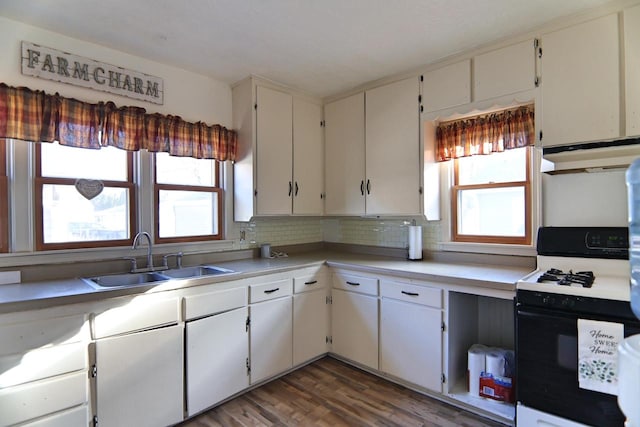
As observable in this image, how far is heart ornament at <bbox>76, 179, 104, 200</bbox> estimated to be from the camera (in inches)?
91.9

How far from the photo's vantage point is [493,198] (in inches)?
109

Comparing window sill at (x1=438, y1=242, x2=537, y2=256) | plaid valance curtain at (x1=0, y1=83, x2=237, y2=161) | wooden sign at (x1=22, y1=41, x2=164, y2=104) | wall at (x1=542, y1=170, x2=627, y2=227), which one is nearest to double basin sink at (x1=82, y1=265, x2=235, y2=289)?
plaid valance curtain at (x1=0, y1=83, x2=237, y2=161)

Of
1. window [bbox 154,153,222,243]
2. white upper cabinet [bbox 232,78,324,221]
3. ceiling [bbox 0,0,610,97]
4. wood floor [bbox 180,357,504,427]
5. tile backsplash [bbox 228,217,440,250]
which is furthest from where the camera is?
tile backsplash [bbox 228,217,440,250]

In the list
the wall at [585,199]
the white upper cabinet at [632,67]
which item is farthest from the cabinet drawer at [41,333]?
the white upper cabinet at [632,67]

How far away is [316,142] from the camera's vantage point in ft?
11.5

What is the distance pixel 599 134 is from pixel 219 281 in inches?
99.7

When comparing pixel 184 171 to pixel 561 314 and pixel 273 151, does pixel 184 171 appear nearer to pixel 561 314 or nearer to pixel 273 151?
pixel 273 151

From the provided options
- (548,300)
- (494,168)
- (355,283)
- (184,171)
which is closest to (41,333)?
(184,171)

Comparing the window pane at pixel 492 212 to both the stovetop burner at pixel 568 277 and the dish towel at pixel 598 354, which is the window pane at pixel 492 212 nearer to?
the stovetop burner at pixel 568 277

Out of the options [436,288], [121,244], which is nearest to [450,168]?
[436,288]

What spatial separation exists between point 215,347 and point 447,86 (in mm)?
2560

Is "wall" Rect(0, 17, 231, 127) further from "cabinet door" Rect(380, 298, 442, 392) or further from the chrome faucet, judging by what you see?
"cabinet door" Rect(380, 298, 442, 392)

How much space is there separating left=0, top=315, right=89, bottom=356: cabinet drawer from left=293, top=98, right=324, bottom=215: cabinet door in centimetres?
A: 192

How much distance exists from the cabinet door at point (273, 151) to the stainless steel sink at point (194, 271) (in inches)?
24.9
